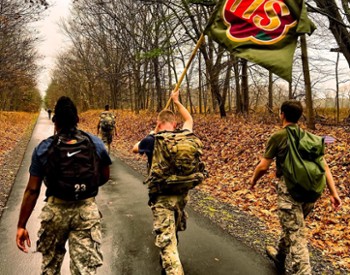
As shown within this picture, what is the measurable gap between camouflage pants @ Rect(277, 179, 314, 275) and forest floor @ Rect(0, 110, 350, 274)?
0.94m

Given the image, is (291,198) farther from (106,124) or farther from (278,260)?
(106,124)

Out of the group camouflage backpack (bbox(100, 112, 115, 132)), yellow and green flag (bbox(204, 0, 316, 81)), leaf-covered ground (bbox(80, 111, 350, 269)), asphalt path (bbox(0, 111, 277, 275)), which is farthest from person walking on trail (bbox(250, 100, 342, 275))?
camouflage backpack (bbox(100, 112, 115, 132))

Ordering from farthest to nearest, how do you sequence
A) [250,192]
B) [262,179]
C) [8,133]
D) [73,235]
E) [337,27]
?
A: [8,133] → [337,27] → [262,179] → [250,192] → [73,235]

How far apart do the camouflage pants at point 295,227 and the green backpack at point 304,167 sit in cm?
12

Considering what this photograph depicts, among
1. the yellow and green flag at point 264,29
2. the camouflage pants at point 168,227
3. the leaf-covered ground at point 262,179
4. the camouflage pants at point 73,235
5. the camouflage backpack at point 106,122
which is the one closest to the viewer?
the camouflage pants at point 73,235

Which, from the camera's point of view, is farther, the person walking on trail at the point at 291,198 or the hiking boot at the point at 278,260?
the hiking boot at the point at 278,260

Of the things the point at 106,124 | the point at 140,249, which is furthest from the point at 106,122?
the point at 140,249

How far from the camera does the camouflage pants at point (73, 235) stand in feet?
9.15

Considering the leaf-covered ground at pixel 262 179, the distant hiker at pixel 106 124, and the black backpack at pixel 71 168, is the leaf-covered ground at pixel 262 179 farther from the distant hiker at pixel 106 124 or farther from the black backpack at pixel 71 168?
the black backpack at pixel 71 168

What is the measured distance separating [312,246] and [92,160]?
153 inches

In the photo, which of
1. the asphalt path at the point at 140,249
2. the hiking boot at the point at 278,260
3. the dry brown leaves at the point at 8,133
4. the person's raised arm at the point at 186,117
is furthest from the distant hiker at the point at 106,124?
the hiking boot at the point at 278,260

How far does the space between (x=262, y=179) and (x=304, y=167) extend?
4.91 metres

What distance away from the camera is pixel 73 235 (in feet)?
9.34

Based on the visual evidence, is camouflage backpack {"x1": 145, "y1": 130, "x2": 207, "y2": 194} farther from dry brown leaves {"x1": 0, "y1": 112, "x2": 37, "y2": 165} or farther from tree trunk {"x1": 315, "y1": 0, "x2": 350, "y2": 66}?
dry brown leaves {"x1": 0, "y1": 112, "x2": 37, "y2": 165}
